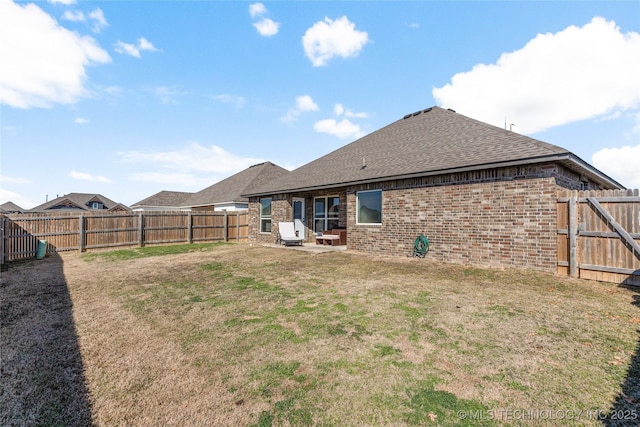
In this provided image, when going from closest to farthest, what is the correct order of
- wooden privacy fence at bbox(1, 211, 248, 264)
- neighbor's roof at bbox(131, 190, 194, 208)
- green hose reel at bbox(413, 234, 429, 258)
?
green hose reel at bbox(413, 234, 429, 258) → wooden privacy fence at bbox(1, 211, 248, 264) → neighbor's roof at bbox(131, 190, 194, 208)

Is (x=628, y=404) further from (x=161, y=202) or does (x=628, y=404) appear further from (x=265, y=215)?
(x=161, y=202)

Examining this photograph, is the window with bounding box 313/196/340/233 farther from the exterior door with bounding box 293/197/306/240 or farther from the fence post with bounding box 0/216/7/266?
the fence post with bounding box 0/216/7/266

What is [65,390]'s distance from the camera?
2533mm

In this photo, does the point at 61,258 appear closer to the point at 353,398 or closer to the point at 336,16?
the point at 353,398

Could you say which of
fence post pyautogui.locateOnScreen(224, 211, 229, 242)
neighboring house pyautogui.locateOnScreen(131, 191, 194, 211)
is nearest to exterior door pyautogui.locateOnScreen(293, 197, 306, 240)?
fence post pyautogui.locateOnScreen(224, 211, 229, 242)

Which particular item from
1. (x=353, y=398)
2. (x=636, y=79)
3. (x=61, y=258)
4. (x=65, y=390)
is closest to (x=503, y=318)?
(x=353, y=398)

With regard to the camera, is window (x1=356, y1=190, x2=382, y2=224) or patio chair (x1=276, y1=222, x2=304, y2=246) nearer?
window (x1=356, y1=190, x2=382, y2=224)

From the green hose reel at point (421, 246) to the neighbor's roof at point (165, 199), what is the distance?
89.3ft

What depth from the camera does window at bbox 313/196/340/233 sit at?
555 inches

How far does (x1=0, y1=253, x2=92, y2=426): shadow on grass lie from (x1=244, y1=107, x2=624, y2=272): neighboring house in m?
8.58

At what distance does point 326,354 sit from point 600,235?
23.1ft

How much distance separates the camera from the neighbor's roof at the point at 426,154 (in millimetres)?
7449

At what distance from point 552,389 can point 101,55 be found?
13.9 meters

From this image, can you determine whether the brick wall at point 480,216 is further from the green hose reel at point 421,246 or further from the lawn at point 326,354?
the lawn at point 326,354
